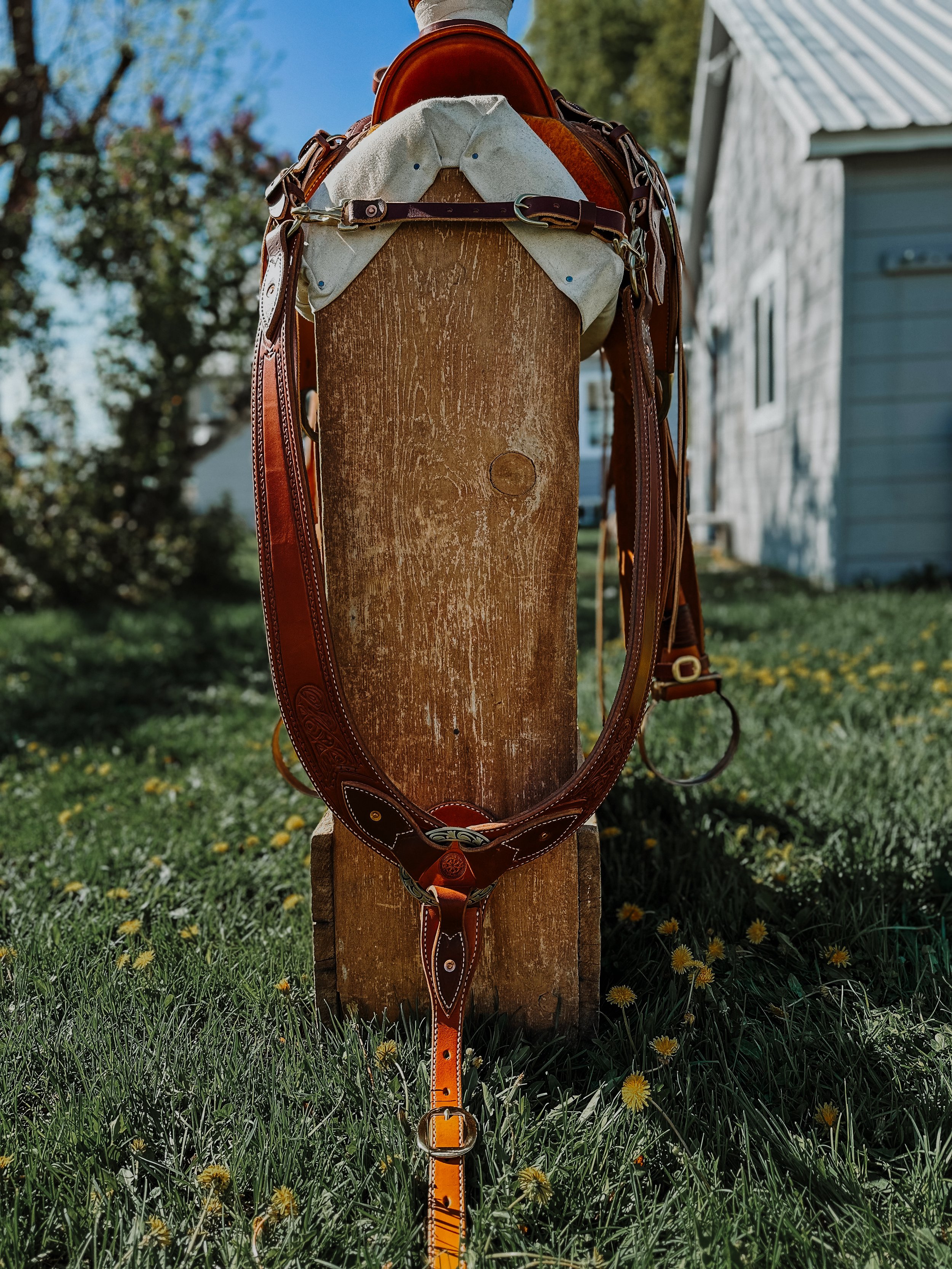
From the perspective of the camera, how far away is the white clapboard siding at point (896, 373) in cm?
638

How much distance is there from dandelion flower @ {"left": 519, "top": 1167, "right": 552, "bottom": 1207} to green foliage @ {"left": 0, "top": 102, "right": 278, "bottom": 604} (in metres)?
7.27

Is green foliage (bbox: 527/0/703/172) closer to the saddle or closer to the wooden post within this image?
the saddle

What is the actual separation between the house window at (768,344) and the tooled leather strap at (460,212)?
7.19m

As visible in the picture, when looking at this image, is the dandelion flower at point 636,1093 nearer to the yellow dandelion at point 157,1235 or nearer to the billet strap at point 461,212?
the yellow dandelion at point 157,1235

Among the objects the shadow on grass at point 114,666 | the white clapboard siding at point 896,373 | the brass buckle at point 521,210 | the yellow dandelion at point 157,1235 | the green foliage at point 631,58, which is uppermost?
the green foliage at point 631,58

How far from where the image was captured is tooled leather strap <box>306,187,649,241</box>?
1360mm

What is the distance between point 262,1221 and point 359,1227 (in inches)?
4.8

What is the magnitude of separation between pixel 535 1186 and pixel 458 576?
871 mm

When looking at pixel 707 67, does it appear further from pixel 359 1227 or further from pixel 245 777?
pixel 359 1227

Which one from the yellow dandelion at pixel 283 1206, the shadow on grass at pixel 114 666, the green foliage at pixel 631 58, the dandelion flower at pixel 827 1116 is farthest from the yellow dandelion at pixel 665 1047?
the green foliage at pixel 631 58

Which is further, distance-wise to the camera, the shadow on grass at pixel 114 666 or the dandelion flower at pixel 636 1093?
the shadow on grass at pixel 114 666

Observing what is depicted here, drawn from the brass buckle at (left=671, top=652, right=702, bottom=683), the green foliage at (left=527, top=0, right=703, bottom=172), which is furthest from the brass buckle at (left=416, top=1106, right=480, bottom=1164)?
the green foliage at (left=527, top=0, right=703, bottom=172)

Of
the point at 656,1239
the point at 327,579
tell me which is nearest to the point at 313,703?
the point at 327,579

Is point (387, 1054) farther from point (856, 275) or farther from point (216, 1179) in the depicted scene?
point (856, 275)
